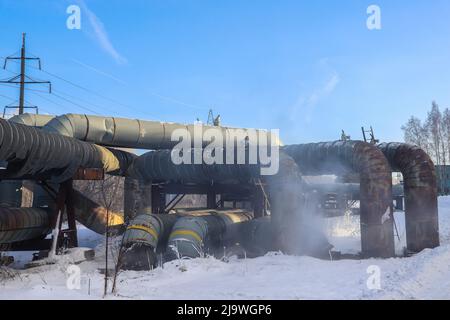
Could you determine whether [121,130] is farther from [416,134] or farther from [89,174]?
[416,134]

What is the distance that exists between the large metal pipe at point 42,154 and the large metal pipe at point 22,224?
126 centimetres

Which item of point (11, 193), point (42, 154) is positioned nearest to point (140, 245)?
point (42, 154)

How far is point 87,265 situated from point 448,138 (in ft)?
154

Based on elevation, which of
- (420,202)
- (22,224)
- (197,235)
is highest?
(420,202)

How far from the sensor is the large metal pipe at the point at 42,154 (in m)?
9.92

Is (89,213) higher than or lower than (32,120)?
lower

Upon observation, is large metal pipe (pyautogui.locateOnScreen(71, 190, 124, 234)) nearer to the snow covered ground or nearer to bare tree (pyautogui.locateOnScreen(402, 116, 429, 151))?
the snow covered ground

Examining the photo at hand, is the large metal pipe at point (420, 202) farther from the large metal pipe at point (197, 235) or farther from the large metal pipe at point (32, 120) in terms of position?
the large metal pipe at point (32, 120)

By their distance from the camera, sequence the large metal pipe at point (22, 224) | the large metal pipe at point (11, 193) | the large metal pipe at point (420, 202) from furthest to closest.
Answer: the large metal pipe at point (11, 193) → the large metal pipe at point (420, 202) → the large metal pipe at point (22, 224)

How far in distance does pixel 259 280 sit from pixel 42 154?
6532 millimetres

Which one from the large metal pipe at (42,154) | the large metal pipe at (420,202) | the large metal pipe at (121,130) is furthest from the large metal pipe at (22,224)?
the large metal pipe at (420,202)

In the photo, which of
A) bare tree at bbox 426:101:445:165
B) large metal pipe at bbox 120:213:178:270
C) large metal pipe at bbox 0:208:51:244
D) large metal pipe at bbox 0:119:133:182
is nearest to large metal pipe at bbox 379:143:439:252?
large metal pipe at bbox 120:213:178:270

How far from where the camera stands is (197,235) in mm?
12930
